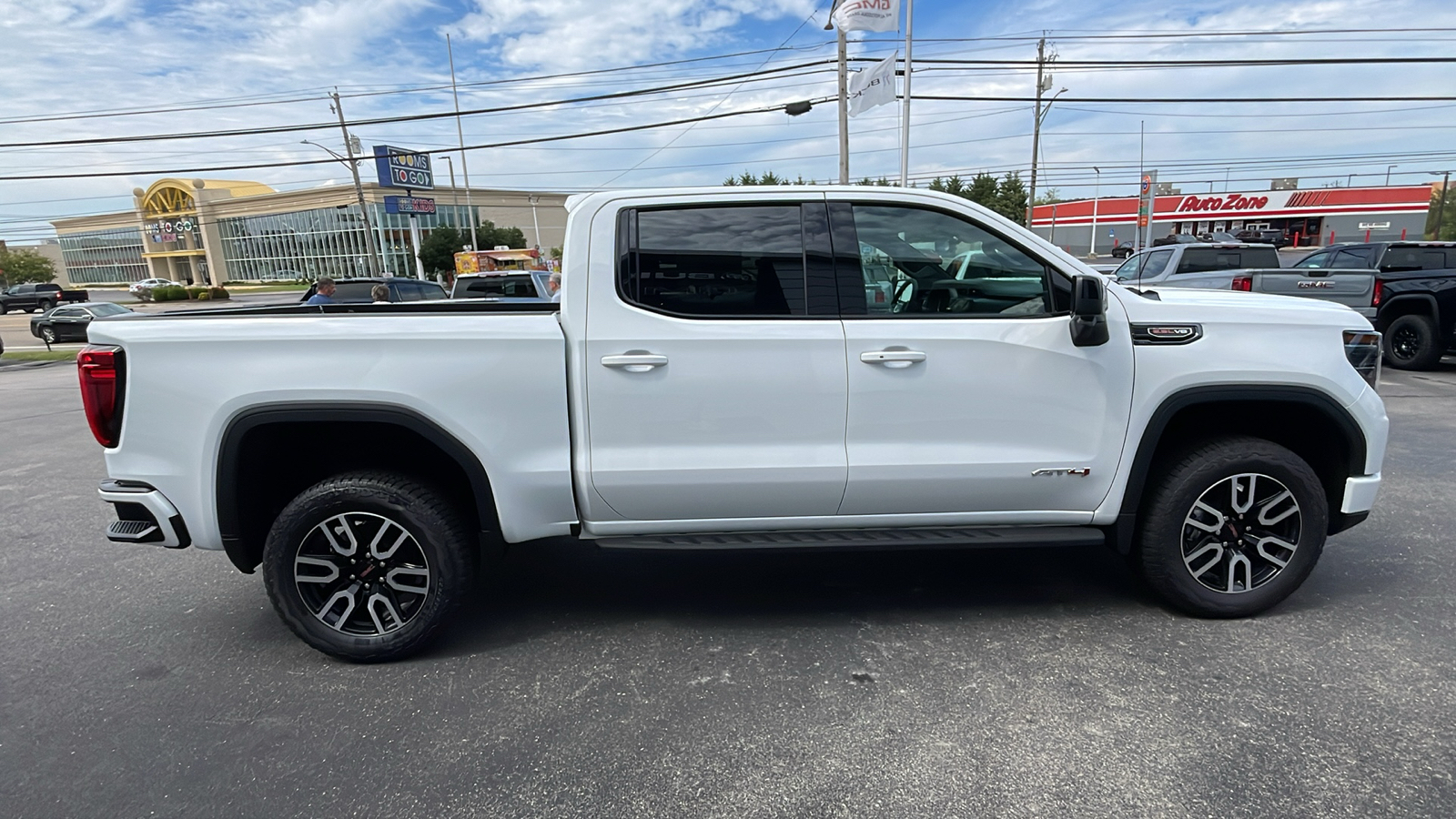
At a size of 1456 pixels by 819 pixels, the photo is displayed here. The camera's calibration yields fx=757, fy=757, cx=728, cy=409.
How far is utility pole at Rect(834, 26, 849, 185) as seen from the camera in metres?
21.2

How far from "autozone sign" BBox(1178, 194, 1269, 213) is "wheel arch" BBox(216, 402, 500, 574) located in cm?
6825

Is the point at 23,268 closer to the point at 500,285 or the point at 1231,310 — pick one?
the point at 500,285

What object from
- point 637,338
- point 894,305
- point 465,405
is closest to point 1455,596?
point 894,305

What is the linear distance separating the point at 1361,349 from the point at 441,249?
65916 mm

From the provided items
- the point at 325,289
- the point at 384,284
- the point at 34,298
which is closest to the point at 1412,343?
the point at 384,284

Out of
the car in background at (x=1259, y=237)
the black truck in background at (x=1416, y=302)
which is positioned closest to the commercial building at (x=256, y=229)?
the car in background at (x=1259, y=237)

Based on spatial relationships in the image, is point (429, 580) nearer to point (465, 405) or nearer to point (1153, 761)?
point (465, 405)

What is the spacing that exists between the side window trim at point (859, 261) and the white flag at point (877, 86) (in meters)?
16.2

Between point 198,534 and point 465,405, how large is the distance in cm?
126

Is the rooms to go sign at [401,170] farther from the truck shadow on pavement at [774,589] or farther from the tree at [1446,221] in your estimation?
the tree at [1446,221]

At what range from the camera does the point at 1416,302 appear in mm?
10117

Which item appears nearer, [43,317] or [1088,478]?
[1088,478]

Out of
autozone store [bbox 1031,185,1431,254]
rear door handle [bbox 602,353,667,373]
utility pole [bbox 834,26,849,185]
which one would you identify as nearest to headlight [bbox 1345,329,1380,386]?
rear door handle [bbox 602,353,667,373]

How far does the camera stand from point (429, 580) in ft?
10.4
